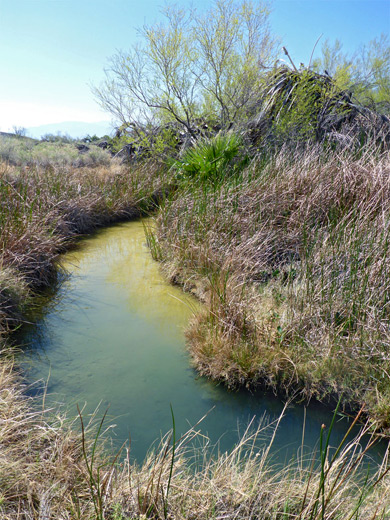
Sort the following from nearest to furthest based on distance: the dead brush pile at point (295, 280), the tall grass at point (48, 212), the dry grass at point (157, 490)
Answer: the dry grass at point (157, 490) < the dead brush pile at point (295, 280) < the tall grass at point (48, 212)

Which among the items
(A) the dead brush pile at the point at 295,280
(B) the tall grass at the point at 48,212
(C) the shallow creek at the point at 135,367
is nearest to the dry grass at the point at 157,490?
(C) the shallow creek at the point at 135,367

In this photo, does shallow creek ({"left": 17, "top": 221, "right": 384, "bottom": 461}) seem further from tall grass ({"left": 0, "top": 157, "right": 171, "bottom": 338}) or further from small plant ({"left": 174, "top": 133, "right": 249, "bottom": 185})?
small plant ({"left": 174, "top": 133, "right": 249, "bottom": 185})

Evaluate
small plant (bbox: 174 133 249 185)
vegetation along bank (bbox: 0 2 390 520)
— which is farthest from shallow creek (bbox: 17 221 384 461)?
small plant (bbox: 174 133 249 185)

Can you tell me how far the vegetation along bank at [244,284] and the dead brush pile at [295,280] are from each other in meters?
0.02

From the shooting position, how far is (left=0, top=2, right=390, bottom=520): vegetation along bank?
1812 mm

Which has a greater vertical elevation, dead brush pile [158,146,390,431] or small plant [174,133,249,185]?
small plant [174,133,249,185]

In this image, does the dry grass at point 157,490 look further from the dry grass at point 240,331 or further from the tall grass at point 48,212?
the tall grass at point 48,212

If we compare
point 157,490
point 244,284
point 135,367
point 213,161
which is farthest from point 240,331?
point 213,161

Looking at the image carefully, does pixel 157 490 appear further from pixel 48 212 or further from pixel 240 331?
pixel 48 212

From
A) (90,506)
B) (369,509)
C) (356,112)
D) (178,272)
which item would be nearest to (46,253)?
(178,272)

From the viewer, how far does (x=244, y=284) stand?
356 cm

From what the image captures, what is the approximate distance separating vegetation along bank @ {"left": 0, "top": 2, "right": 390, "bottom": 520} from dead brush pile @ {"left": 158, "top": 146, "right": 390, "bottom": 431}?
2 centimetres

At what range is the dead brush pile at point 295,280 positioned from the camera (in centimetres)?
288

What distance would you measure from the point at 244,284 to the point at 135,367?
1244 mm
